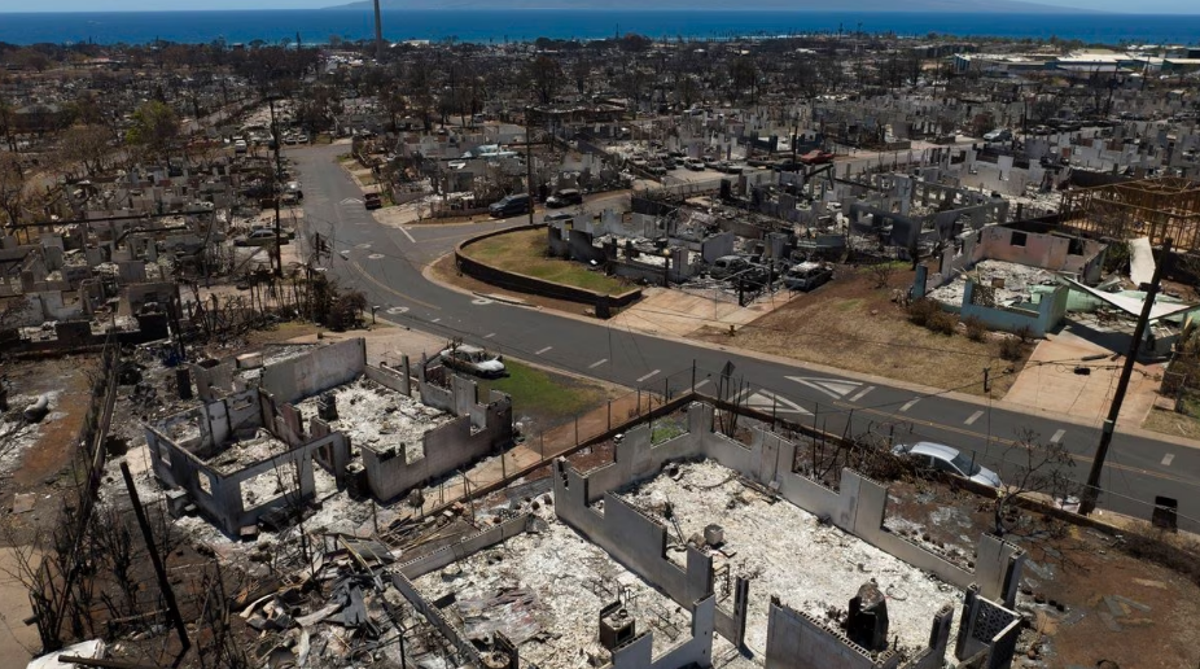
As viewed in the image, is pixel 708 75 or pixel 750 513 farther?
pixel 708 75

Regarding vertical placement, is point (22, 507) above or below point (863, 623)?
below

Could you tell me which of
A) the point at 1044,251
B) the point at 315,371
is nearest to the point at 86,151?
the point at 315,371

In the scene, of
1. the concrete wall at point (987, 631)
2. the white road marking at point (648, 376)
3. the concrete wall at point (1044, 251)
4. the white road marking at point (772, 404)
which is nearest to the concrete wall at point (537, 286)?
the white road marking at point (648, 376)

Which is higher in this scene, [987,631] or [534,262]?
[987,631]

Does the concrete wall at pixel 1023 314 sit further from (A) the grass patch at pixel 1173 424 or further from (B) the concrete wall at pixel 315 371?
(B) the concrete wall at pixel 315 371

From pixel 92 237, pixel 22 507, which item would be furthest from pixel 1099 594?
pixel 92 237

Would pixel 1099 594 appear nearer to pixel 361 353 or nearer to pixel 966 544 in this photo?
pixel 966 544

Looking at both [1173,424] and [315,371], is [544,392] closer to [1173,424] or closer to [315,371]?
[315,371]
